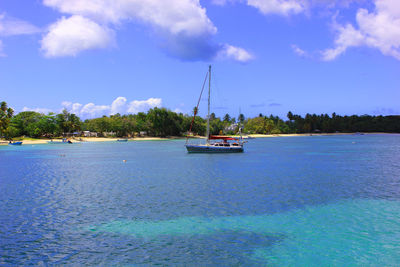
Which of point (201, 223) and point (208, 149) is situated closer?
point (201, 223)

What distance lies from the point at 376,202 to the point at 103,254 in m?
24.8

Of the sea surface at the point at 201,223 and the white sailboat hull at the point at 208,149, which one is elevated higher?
the white sailboat hull at the point at 208,149

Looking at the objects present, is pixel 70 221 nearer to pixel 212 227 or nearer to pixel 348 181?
pixel 212 227

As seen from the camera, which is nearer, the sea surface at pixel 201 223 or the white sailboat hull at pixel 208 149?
the sea surface at pixel 201 223

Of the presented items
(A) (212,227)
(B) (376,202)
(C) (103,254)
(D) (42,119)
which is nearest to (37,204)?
(C) (103,254)

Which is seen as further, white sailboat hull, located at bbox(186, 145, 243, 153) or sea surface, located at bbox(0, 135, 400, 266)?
white sailboat hull, located at bbox(186, 145, 243, 153)

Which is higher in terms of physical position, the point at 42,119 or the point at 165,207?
the point at 42,119

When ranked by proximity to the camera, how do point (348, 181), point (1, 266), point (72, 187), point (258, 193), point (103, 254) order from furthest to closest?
point (348, 181) < point (72, 187) < point (258, 193) < point (103, 254) < point (1, 266)

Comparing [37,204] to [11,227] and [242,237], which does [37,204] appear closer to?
[11,227]

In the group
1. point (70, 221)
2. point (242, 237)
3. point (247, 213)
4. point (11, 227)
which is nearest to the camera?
point (242, 237)

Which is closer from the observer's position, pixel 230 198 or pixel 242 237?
pixel 242 237

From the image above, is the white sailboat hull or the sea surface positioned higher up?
the white sailboat hull

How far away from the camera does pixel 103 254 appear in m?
17.2

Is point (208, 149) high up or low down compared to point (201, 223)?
up
